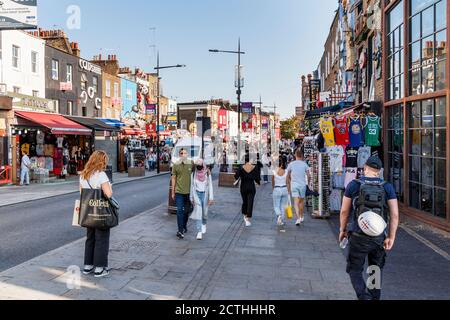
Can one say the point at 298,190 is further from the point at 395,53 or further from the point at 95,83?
the point at 95,83

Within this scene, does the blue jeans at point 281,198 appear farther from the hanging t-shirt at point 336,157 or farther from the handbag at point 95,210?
the handbag at point 95,210

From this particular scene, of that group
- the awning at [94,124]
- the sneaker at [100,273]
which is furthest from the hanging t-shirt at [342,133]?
the awning at [94,124]

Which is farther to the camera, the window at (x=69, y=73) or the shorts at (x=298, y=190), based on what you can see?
the window at (x=69, y=73)

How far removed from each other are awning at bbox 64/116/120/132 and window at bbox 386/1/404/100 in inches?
776

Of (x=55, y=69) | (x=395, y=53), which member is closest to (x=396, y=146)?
(x=395, y=53)

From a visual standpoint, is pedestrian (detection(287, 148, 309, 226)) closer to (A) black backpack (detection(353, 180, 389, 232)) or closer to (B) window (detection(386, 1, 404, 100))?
(B) window (detection(386, 1, 404, 100))

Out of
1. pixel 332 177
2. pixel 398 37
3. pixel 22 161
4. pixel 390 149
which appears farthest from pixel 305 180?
pixel 22 161

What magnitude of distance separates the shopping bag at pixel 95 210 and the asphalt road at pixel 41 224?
1.86m

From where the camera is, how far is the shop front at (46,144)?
22016 mm

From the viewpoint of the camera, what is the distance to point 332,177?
479 inches

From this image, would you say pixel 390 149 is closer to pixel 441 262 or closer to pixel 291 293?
pixel 441 262

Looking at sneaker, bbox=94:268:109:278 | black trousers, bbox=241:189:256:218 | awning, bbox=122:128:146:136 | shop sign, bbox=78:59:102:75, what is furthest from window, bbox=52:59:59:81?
sneaker, bbox=94:268:109:278

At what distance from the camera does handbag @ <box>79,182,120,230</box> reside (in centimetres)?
609

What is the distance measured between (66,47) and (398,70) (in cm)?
2518
